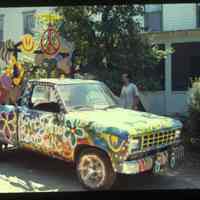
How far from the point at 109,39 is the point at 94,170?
91.8 inches

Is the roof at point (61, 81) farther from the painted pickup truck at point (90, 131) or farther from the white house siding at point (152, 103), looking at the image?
the white house siding at point (152, 103)

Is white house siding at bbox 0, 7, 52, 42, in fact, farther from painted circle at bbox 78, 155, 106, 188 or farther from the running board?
painted circle at bbox 78, 155, 106, 188

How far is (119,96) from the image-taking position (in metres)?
6.08

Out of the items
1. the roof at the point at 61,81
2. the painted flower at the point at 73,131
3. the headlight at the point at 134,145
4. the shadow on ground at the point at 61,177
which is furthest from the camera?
the roof at the point at 61,81

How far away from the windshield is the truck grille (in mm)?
905

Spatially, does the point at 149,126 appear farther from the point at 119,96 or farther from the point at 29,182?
the point at 29,182

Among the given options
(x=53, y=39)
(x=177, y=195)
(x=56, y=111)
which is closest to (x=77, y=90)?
(x=56, y=111)

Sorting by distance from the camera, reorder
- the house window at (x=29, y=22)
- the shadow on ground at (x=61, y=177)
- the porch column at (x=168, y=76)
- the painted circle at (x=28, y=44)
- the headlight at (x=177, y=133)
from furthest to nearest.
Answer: the porch column at (x=168, y=76) → the house window at (x=29, y=22) → the painted circle at (x=28, y=44) → the headlight at (x=177, y=133) → the shadow on ground at (x=61, y=177)

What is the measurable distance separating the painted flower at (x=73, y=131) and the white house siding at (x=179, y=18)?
2.90m

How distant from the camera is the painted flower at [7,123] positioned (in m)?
6.32

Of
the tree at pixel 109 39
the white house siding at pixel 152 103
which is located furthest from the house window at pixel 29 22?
the white house siding at pixel 152 103

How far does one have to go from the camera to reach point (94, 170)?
5312 mm

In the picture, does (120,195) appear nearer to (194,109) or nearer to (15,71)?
(194,109)

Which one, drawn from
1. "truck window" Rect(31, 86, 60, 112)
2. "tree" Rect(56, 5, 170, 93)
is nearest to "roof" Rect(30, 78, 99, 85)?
"truck window" Rect(31, 86, 60, 112)
